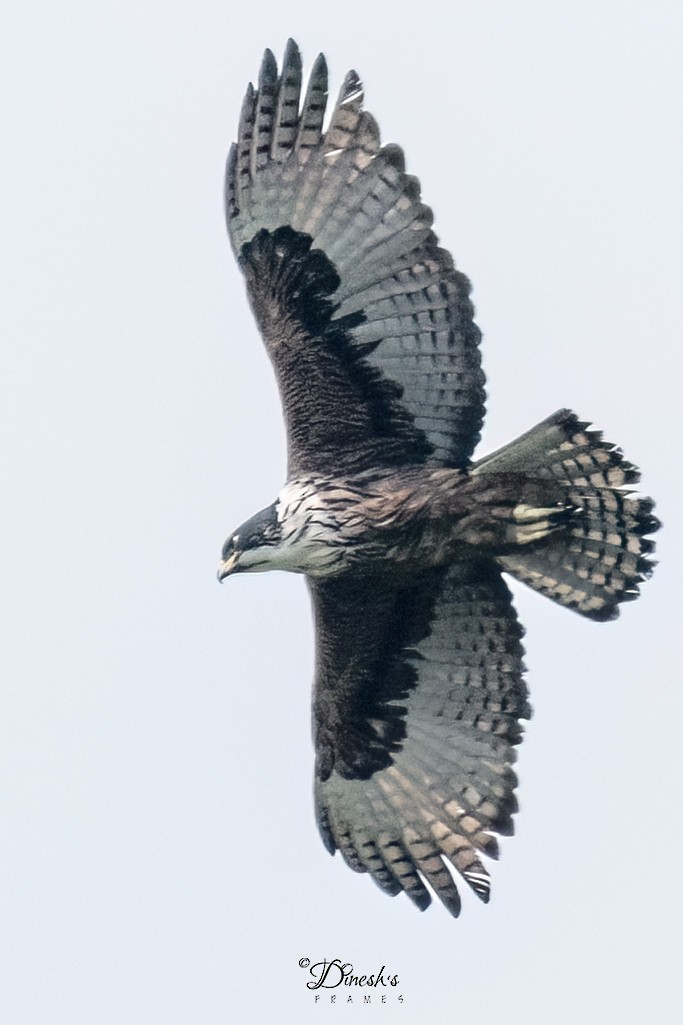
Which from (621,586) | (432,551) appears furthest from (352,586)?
(621,586)

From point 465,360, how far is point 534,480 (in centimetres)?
82

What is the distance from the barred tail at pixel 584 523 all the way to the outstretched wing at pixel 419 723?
1.21 ft

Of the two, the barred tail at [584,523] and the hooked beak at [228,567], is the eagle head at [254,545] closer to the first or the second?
the hooked beak at [228,567]

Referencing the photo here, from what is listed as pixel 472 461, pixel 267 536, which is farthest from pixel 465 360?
pixel 267 536

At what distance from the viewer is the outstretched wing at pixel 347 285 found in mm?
13359

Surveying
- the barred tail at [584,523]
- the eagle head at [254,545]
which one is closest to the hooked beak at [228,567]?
the eagle head at [254,545]

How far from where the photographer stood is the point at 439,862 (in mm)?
14469

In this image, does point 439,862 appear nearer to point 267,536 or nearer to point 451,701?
point 451,701

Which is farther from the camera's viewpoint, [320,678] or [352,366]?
[320,678]

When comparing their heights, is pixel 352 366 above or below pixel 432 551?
above

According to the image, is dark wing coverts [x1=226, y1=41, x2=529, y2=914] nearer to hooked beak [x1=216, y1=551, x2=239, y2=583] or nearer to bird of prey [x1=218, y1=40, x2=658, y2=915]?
bird of prey [x1=218, y1=40, x2=658, y2=915]

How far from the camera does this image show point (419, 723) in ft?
48.1

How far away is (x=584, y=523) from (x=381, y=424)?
4.45 ft

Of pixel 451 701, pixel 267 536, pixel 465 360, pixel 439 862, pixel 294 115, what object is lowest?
pixel 439 862
